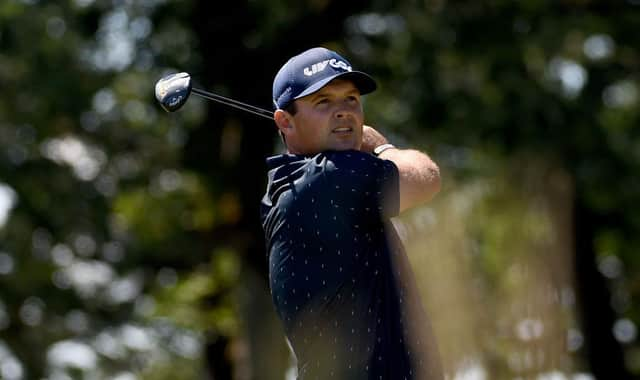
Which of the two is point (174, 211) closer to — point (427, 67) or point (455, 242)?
point (427, 67)

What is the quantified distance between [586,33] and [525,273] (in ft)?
10.4

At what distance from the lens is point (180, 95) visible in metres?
5.41

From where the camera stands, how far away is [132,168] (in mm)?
20578

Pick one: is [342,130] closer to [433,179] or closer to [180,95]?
[433,179]

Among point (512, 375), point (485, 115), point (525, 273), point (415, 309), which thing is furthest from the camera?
point (485, 115)

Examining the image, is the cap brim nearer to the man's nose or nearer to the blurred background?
the man's nose

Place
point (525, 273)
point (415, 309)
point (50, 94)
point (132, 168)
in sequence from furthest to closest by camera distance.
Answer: point (132, 168) → point (50, 94) → point (525, 273) → point (415, 309)

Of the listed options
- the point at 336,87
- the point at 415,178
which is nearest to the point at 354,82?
the point at 336,87

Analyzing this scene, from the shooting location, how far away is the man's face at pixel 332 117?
495 centimetres

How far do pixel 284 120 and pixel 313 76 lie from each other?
0.20 meters

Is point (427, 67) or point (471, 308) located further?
point (427, 67)

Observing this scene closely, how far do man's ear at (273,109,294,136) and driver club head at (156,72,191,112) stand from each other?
1.53 feet

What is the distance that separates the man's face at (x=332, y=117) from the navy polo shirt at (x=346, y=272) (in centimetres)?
7

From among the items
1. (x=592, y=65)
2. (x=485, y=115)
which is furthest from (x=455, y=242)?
(x=592, y=65)
